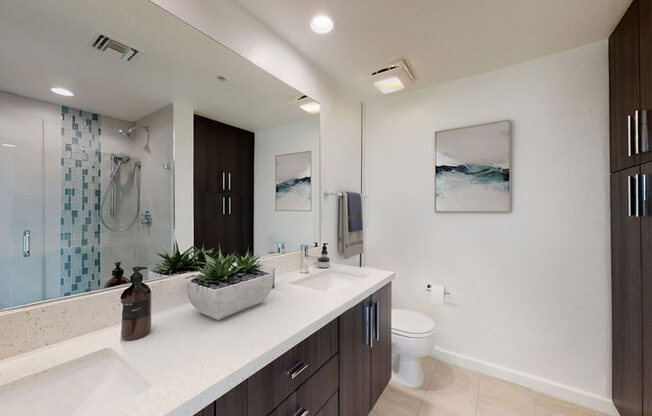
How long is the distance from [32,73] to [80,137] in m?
0.21

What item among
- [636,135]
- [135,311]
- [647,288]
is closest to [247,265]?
[135,311]

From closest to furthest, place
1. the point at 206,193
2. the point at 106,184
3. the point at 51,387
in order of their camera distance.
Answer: the point at 51,387, the point at 106,184, the point at 206,193

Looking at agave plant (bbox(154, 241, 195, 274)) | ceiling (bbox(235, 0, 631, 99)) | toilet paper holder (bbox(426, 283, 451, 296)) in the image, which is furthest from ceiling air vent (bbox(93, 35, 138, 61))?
toilet paper holder (bbox(426, 283, 451, 296))

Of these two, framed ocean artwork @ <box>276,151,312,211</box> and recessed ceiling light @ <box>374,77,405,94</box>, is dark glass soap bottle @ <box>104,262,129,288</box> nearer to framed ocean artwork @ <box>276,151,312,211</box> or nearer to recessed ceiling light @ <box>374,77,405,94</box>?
framed ocean artwork @ <box>276,151,312,211</box>

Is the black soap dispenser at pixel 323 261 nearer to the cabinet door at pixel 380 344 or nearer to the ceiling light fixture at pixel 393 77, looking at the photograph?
the cabinet door at pixel 380 344

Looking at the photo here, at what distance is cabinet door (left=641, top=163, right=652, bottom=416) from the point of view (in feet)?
3.84

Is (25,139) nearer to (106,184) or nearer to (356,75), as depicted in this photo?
(106,184)

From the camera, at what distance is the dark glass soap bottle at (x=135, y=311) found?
2.64ft

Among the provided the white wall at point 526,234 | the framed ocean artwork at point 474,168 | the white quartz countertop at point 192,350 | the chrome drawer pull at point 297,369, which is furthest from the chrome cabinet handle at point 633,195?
the chrome drawer pull at point 297,369

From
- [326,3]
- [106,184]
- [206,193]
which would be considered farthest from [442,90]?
[106,184]

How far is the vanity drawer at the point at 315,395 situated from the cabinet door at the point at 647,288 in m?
1.46

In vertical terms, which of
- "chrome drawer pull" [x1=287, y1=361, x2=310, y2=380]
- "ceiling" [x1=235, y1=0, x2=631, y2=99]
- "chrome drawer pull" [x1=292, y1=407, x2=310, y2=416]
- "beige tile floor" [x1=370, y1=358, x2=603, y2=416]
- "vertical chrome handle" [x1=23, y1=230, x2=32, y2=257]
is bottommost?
"beige tile floor" [x1=370, y1=358, x2=603, y2=416]

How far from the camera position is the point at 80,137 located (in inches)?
34.3

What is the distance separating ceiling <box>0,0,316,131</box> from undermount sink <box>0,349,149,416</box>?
81 centimetres
